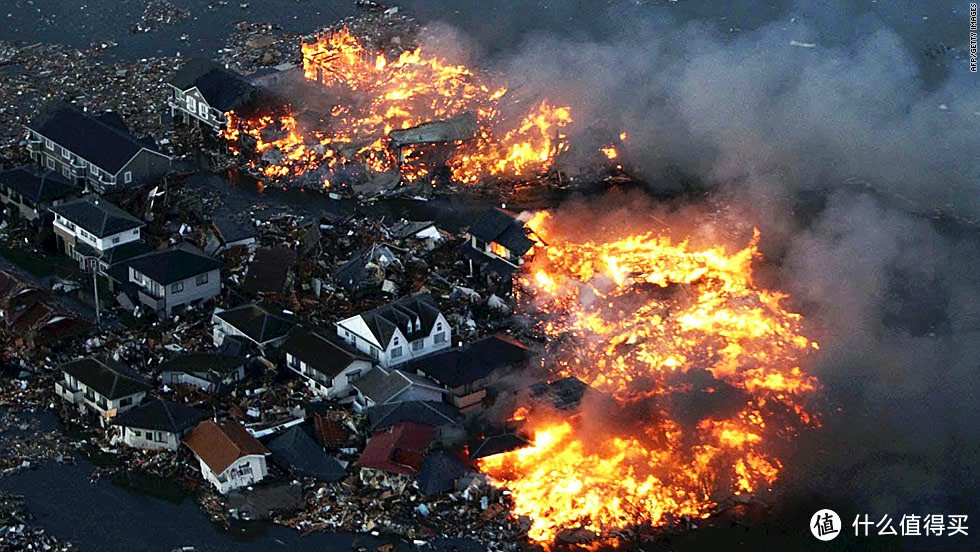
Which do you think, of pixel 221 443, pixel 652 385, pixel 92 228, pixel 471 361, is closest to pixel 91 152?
pixel 92 228

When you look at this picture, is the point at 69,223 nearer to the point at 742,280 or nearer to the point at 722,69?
the point at 742,280

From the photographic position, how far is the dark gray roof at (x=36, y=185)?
3347 centimetres

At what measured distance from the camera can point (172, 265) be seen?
3047cm

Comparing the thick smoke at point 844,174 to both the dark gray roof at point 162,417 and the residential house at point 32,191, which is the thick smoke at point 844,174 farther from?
the residential house at point 32,191

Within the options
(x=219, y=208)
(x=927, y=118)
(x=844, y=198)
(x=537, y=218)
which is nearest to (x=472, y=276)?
(x=537, y=218)

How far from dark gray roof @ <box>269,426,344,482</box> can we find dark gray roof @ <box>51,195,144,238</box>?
7.50m

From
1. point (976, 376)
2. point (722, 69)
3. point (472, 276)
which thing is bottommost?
point (976, 376)

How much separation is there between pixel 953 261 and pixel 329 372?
13.2m

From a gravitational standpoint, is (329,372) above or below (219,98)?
below

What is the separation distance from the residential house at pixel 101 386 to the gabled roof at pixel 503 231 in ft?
25.4

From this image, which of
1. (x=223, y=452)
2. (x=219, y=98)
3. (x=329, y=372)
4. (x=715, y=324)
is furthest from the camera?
(x=219, y=98)

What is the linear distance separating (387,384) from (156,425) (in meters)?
3.91

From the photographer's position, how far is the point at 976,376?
2853 centimetres

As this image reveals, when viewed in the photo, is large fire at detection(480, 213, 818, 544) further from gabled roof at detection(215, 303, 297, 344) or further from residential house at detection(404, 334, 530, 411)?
gabled roof at detection(215, 303, 297, 344)
